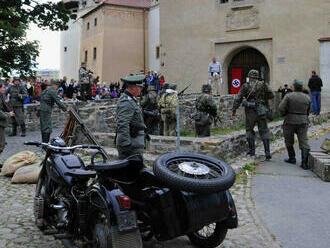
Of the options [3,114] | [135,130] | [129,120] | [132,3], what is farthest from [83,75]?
[132,3]

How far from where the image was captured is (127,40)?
43281mm

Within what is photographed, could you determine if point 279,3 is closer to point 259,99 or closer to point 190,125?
point 190,125

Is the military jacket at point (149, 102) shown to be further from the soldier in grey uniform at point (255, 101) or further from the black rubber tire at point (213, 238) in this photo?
the black rubber tire at point (213, 238)

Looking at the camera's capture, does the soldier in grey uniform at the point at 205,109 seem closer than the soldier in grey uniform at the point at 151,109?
Yes

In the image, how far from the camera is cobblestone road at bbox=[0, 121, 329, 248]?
4.88 meters

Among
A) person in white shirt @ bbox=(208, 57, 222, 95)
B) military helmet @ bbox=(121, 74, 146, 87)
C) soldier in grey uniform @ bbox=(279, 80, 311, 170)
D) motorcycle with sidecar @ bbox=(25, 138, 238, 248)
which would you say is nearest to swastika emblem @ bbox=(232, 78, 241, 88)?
person in white shirt @ bbox=(208, 57, 222, 95)

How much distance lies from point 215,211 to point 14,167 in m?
5.38

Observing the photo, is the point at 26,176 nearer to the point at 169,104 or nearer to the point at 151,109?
the point at 169,104

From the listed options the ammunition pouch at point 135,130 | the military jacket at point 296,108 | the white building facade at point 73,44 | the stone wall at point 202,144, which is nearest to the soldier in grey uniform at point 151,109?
the stone wall at point 202,144

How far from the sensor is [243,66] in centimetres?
2623

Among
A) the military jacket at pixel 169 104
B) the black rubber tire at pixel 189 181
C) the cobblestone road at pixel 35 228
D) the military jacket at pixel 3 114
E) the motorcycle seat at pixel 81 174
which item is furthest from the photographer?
the military jacket at pixel 169 104

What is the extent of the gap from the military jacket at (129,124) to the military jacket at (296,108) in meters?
4.63

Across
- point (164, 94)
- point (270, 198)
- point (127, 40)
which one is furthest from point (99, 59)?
point (270, 198)

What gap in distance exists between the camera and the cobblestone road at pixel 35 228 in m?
4.88
